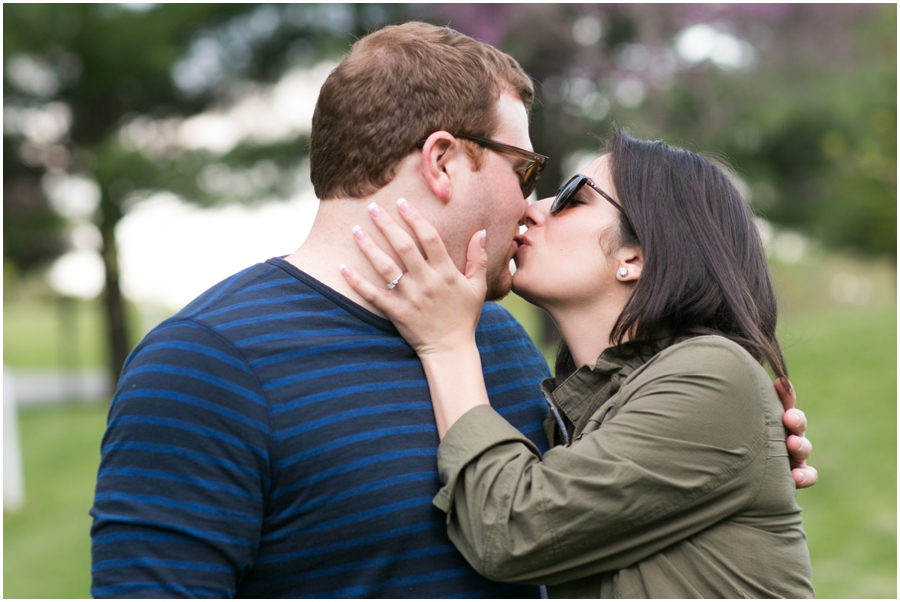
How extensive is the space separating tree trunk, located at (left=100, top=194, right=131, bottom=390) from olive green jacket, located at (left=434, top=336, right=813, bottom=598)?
1048 centimetres

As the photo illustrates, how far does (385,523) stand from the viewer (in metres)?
1.90

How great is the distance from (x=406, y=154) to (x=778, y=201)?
12.7 m

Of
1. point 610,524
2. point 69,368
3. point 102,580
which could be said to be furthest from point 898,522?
point 69,368

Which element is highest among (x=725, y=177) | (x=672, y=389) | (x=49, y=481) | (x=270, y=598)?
(x=725, y=177)

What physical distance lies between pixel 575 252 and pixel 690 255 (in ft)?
1.10

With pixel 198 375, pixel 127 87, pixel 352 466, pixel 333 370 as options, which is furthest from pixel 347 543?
pixel 127 87

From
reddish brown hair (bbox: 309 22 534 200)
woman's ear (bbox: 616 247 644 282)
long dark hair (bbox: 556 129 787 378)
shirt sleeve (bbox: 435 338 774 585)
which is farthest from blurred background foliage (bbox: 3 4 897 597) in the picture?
shirt sleeve (bbox: 435 338 774 585)

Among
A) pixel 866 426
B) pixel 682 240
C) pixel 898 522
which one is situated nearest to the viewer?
pixel 682 240

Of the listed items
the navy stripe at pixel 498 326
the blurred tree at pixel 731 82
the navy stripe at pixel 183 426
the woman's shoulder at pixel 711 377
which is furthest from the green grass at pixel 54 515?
the blurred tree at pixel 731 82

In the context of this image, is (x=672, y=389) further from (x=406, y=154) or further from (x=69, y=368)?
(x=69, y=368)

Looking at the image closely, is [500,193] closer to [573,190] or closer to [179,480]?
[573,190]

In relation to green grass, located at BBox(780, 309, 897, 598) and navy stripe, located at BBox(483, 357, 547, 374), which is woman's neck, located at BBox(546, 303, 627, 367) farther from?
green grass, located at BBox(780, 309, 897, 598)

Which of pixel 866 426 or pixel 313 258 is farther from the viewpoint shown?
pixel 866 426

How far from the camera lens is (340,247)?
85.7 inches
